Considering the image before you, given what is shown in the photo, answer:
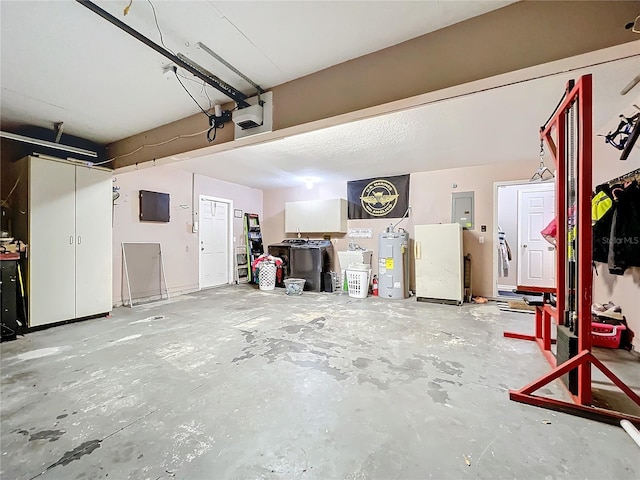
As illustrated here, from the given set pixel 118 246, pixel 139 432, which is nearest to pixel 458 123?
pixel 139 432

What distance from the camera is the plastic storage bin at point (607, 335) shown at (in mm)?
2732

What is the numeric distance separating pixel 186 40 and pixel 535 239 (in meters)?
6.99

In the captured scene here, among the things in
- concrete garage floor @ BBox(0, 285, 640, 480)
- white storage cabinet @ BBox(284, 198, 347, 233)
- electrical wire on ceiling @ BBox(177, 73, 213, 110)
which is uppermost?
electrical wire on ceiling @ BBox(177, 73, 213, 110)

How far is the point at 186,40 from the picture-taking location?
190 centimetres

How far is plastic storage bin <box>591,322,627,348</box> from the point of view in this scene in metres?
2.73

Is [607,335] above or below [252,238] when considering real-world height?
below

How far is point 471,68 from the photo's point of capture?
1633mm

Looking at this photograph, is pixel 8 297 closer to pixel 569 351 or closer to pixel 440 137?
pixel 569 351

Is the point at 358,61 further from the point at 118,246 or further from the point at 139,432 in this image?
the point at 118,246

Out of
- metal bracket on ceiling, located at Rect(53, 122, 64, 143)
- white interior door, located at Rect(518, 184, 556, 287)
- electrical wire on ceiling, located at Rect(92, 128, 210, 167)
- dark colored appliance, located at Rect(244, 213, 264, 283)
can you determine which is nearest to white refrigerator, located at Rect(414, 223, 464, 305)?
white interior door, located at Rect(518, 184, 556, 287)

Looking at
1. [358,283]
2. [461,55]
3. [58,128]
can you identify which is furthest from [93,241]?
[461,55]

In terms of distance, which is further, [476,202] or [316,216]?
[316,216]

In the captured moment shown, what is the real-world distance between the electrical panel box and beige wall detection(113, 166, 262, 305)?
16.6ft

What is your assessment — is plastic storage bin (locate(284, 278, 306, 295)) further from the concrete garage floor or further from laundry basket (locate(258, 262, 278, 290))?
the concrete garage floor
